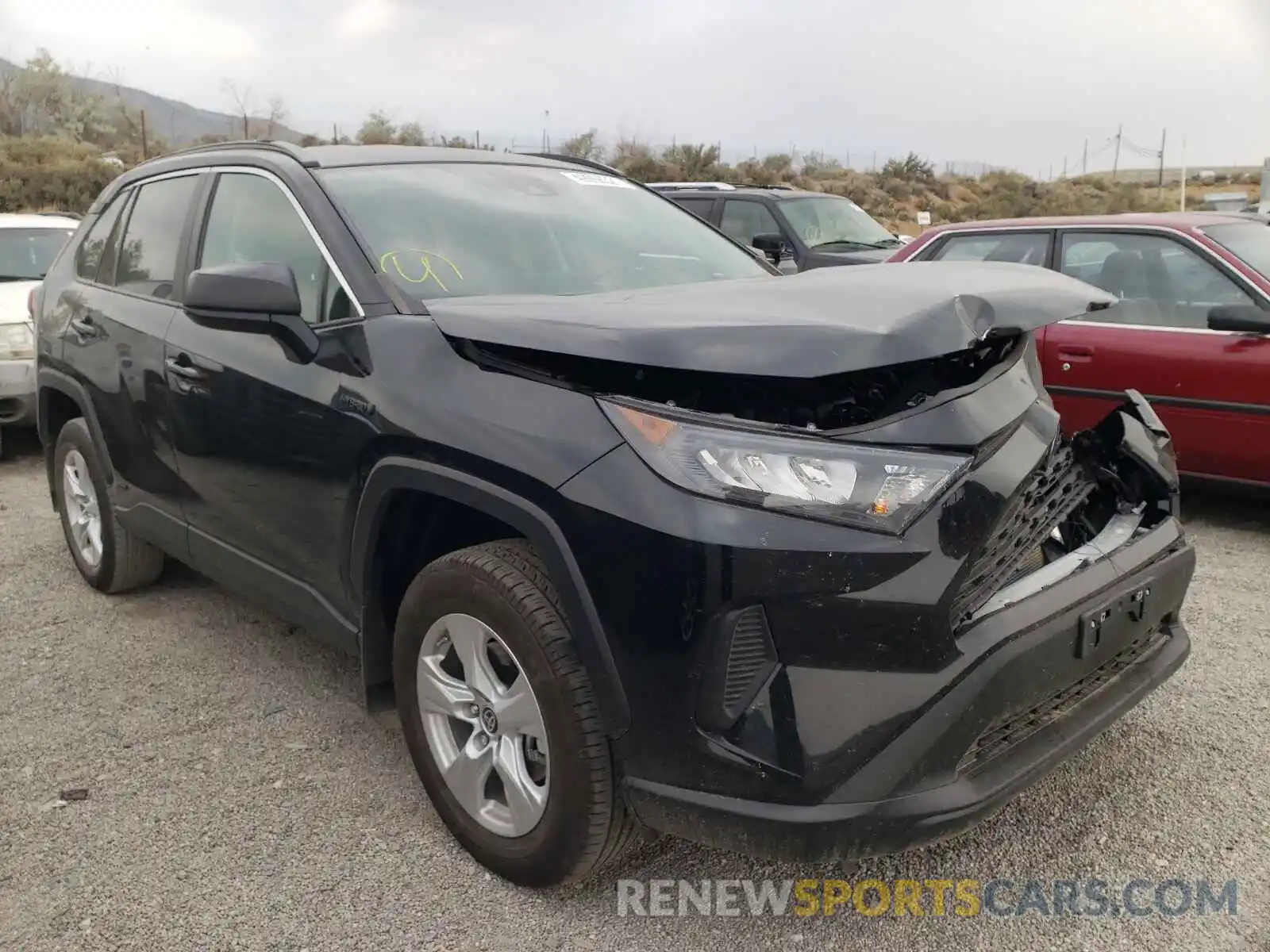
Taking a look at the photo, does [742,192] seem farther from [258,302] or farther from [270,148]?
[258,302]

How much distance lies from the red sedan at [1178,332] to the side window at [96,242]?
439cm

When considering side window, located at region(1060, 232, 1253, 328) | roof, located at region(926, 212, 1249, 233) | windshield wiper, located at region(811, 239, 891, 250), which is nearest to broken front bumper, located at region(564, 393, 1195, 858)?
side window, located at region(1060, 232, 1253, 328)

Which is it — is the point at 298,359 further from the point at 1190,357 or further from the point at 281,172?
the point at 1190,357

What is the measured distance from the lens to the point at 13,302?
7098mm

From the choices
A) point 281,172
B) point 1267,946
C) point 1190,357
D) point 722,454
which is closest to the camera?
point 722,454

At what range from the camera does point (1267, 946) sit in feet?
7.11

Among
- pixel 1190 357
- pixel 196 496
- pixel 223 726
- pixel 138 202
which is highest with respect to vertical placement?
pixel 138 202

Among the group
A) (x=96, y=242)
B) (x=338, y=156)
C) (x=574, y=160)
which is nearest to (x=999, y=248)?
(x=574, y=160)

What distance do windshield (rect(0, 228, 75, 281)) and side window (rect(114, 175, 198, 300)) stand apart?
14.8ft

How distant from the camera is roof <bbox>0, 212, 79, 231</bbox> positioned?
822cm

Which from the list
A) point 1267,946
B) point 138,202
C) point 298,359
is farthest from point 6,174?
point 1267,946

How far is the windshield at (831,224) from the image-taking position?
403 inches

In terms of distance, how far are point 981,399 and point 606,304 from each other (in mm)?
848

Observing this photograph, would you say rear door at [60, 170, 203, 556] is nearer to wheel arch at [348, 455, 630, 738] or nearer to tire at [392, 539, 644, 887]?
wheel arch at [348, 455, 630, 738]
